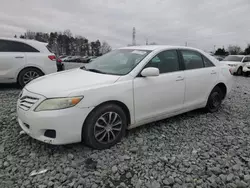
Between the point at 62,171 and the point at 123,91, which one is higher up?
the point at 123,91

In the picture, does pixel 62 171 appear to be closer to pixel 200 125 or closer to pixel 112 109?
pixel 112 109

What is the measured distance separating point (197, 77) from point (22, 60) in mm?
4826

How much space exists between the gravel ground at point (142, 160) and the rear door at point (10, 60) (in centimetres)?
255

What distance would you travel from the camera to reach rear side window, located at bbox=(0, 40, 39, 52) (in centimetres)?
548

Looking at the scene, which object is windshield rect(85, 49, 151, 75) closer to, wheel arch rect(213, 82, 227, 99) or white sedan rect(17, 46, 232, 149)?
white sedan rect(17, 46, 232, 149)

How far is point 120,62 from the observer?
317cm

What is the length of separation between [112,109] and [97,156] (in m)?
0.64

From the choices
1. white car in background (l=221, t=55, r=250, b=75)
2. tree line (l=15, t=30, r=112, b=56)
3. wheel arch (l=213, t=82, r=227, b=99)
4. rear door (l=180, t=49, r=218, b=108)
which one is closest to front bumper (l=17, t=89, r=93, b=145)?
rear door (l=180, t=49, r=218, b=108)

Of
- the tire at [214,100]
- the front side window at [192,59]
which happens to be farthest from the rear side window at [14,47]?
the tire at [214,100]

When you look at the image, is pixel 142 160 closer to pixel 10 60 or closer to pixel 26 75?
pixel 26 75

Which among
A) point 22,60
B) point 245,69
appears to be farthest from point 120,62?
point 245,69

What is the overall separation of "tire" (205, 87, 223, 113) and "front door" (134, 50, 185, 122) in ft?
3.17

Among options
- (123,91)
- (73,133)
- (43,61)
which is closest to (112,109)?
(123,91)

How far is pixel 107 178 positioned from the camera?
2.06 m
